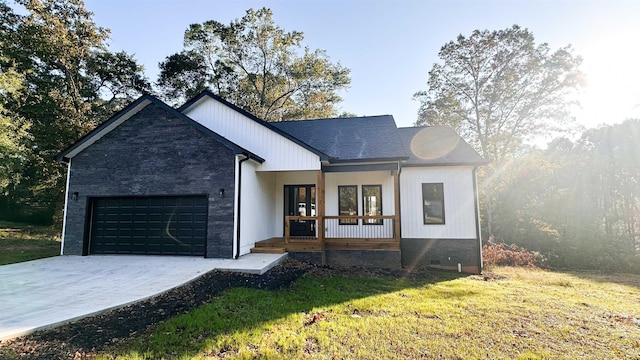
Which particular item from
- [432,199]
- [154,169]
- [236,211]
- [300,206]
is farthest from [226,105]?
[432,199]

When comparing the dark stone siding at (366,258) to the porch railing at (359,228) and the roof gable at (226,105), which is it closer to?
the porch railing at (359,228)

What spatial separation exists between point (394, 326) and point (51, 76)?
26.4m

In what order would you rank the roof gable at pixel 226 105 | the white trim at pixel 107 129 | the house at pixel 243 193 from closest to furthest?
the house at pixel 243 193 → the white trim at pixel 107 129 → the roof gable at pixel 226 105

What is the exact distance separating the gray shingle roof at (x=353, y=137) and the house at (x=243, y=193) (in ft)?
0.33

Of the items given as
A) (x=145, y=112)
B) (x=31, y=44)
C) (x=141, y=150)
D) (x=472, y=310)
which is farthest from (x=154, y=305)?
(x=31, y=44)

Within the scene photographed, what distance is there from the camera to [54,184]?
18906 millimetres

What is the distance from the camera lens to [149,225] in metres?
9.96

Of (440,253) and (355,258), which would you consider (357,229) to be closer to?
(355,258)

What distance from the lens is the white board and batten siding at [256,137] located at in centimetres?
1028

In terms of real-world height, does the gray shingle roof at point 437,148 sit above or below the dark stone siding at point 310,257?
above

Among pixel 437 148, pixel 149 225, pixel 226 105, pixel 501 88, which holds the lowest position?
pixel 149 225

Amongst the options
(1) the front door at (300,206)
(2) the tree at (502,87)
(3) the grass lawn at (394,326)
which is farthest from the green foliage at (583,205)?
(1) the front door at (300,206)

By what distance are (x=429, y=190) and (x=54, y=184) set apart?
2208 centimetres

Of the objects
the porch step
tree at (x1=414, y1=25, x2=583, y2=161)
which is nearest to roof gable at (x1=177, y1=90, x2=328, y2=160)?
the porch step
